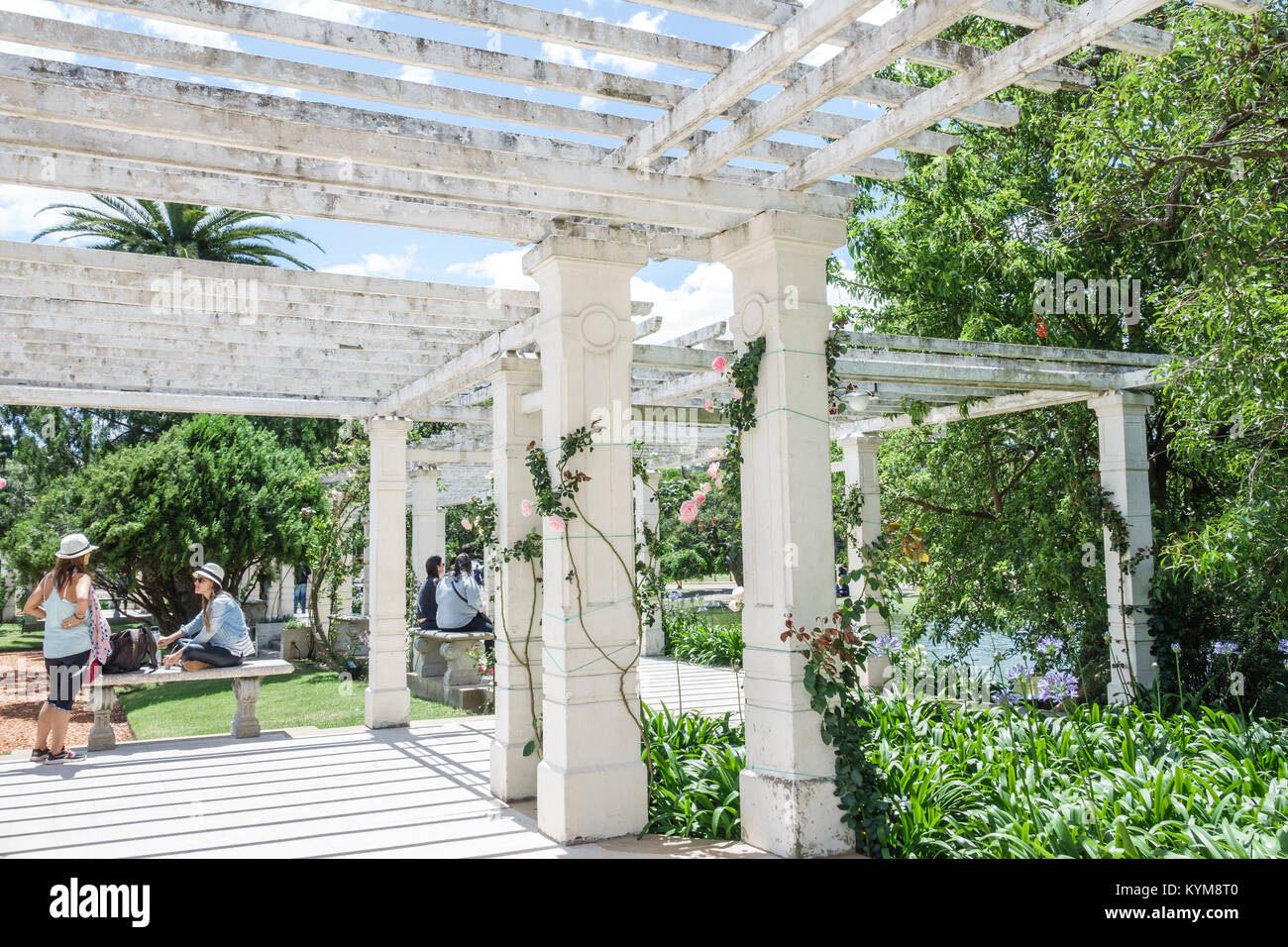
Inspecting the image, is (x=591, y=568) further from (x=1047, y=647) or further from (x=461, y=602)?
(x=461, y=602)

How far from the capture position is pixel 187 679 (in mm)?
8016

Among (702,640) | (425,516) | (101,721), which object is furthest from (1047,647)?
(425,516)

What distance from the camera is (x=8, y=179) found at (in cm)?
391

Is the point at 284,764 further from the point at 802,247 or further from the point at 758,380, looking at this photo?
the point at 802,247

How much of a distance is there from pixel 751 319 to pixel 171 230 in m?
20.4

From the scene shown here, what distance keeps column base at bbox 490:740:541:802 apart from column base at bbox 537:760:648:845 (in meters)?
0.90

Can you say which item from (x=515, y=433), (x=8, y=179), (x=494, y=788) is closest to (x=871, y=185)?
(x=515, y=433)

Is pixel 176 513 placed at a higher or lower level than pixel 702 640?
higher

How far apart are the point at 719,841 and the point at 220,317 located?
449 centimetres

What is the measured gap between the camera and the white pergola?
11.2 ft

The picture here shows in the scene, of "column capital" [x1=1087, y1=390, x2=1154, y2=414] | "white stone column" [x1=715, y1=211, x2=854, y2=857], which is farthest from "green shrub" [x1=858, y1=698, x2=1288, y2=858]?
"column capital" [x1=1087, y1=390, x2=1154, y2=414]

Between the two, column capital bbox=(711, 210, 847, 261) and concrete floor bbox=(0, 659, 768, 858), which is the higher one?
column capital bbox=(711, 210, 847, 261)

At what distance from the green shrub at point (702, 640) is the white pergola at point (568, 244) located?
6.50 m

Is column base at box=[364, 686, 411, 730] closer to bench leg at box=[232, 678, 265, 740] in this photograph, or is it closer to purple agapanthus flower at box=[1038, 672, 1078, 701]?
bench leg at box=[232, 678, 265, 740]
